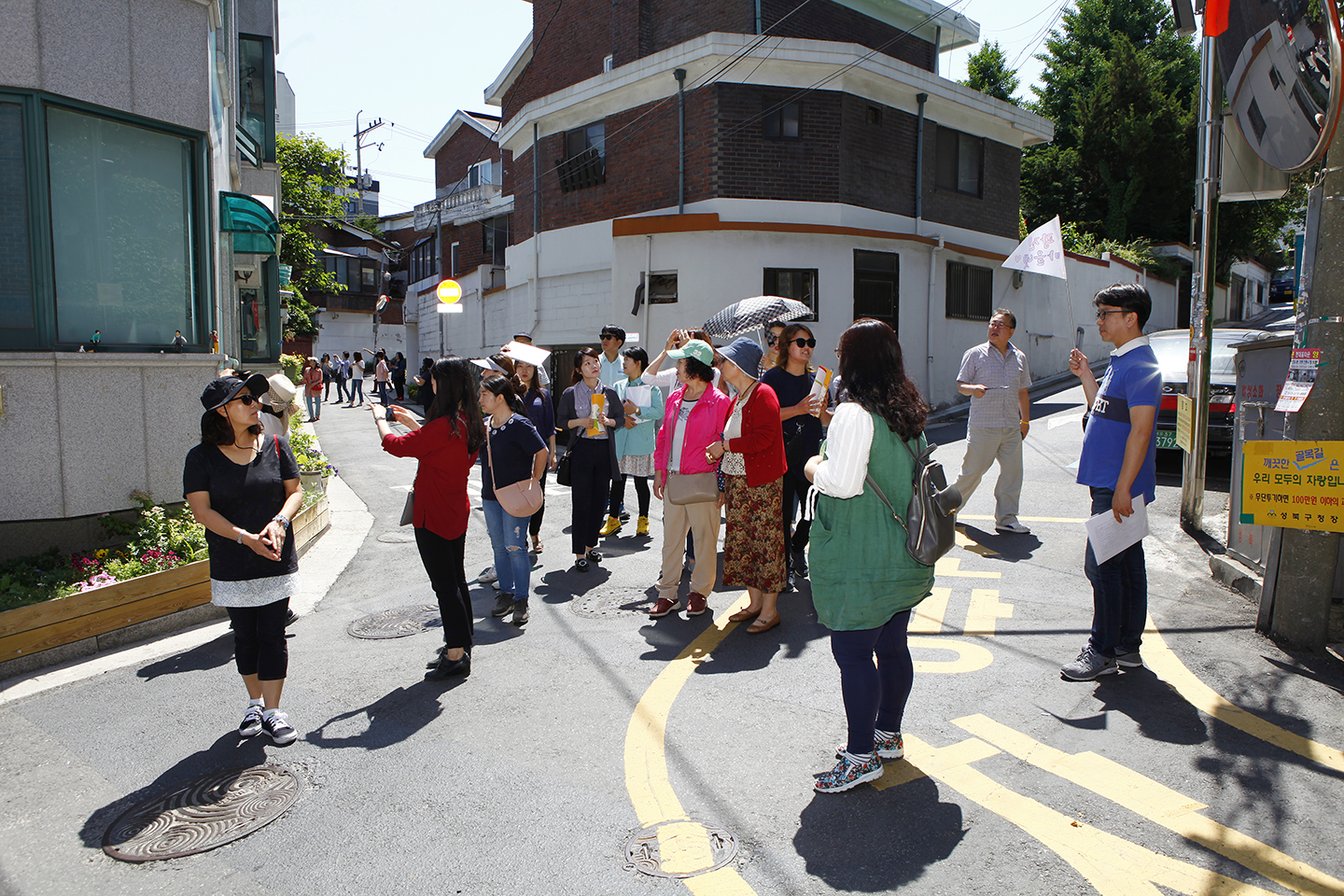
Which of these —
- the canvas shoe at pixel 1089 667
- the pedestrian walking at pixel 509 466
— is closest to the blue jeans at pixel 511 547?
the pedestrian walking at pixel 509 466

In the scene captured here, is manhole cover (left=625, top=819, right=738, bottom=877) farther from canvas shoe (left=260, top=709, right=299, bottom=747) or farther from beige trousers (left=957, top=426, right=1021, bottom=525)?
beige trousers (left=957, top=426, right=1021, bottom=525)

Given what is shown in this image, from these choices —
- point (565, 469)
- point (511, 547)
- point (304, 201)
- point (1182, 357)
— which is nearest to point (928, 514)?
point (511, 547)

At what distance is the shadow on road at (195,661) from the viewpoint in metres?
5.23

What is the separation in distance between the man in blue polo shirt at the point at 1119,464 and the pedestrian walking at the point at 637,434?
4061 mm

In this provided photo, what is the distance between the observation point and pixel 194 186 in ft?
25.6

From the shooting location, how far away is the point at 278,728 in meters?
4.16

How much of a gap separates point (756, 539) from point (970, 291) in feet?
54.7

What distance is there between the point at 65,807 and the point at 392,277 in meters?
45.0

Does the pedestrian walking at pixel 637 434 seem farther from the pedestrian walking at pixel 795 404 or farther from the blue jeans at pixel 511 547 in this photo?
the blue jeans at pixel 511 547

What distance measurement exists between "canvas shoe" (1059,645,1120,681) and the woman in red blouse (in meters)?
3.39

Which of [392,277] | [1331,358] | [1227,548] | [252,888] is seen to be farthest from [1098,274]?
[392,277]

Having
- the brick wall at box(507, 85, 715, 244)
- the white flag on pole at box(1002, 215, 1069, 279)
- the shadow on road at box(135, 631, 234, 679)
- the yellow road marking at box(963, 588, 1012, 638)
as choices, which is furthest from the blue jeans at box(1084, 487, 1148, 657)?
the brick wall at box(507, 85, 715, 244)

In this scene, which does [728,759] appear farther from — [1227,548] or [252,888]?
[1227,548]

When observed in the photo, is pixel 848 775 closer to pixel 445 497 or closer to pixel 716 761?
pixel 716 761
